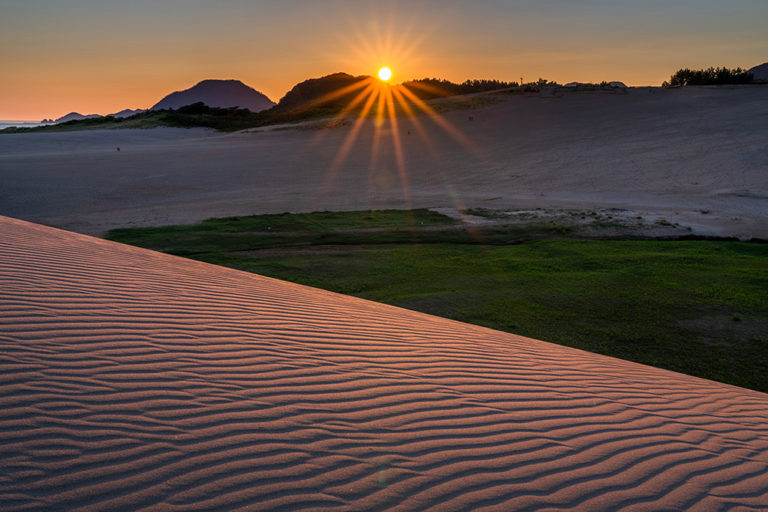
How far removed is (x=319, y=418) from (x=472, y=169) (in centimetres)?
2259

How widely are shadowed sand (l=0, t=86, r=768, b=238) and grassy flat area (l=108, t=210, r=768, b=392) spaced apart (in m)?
2.97

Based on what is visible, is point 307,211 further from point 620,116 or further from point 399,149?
point 620,116

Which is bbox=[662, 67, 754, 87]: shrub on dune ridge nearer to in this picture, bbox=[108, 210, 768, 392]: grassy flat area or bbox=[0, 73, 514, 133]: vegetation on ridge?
bbox=[0, 73, 514, 133]: vegetation on ridge

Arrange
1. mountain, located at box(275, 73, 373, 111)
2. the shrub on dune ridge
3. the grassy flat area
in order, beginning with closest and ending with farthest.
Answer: the grassy flat area
the shrub on dune ridge
mountain, located at box(275, 73, 373, 111)

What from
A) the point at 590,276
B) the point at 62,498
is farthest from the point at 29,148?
the point at 62,498

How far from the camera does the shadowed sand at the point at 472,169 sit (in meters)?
17.6

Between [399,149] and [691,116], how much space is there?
15.0 metres

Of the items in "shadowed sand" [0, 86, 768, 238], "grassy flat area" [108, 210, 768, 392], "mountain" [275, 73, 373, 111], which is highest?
"mountain" [275, 73, 373, 111]

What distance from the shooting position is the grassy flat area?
24.4 ft

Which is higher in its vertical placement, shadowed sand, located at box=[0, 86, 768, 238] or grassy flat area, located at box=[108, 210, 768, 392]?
shadowed sand, located at box=[0, 86, 768, 238]

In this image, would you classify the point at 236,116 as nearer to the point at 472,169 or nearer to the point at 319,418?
the point at 472,169

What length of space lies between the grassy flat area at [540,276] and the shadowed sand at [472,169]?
2965 mm

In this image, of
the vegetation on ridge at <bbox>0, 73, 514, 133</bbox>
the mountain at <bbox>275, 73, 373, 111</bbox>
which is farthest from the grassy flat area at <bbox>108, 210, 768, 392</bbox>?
the mountain at <bbox>275, 73, 373, 111</bbox>

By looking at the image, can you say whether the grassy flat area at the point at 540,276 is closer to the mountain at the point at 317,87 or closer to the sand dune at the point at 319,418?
the sand dune at the point at 319,418
